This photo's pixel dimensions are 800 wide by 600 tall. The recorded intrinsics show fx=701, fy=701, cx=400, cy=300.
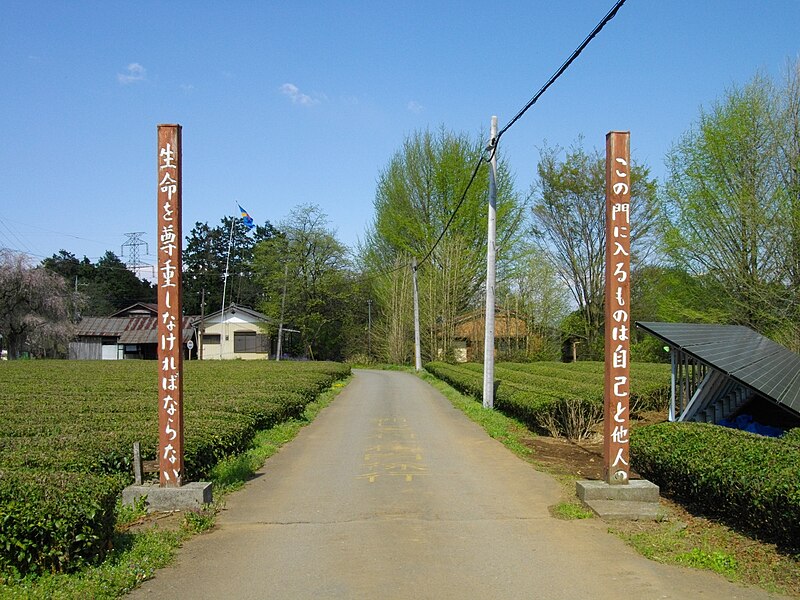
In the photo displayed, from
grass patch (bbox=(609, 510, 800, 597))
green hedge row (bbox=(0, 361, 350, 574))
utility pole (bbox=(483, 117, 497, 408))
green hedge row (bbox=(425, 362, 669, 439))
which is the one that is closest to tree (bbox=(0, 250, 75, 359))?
green hedge row (bbox=(0, 361, 350, 574))

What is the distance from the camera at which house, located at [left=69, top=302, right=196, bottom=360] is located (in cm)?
6116

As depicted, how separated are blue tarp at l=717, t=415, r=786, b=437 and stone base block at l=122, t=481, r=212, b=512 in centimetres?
1104

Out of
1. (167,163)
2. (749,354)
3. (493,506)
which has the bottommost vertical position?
(493,506)

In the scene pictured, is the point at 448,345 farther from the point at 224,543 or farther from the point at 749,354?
the point at 224,543

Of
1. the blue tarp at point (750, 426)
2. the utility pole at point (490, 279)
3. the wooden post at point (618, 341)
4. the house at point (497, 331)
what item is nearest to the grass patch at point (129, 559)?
the wooden post at point (618, 341)

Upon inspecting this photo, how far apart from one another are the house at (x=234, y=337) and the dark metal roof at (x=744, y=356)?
4690cm

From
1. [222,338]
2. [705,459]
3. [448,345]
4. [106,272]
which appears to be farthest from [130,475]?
[106,272]

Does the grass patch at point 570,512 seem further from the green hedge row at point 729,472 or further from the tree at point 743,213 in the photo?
the tree at point 743,213

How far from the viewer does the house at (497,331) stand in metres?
43.0

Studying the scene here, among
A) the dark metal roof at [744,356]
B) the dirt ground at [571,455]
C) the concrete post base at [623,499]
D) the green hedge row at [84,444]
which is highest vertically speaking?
the dark metal roof at [744,356]

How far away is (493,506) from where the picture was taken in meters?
7.89

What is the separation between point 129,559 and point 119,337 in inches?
2381

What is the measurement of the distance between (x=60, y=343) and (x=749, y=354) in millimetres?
48561

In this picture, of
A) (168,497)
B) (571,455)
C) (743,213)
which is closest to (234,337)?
(743,213)
